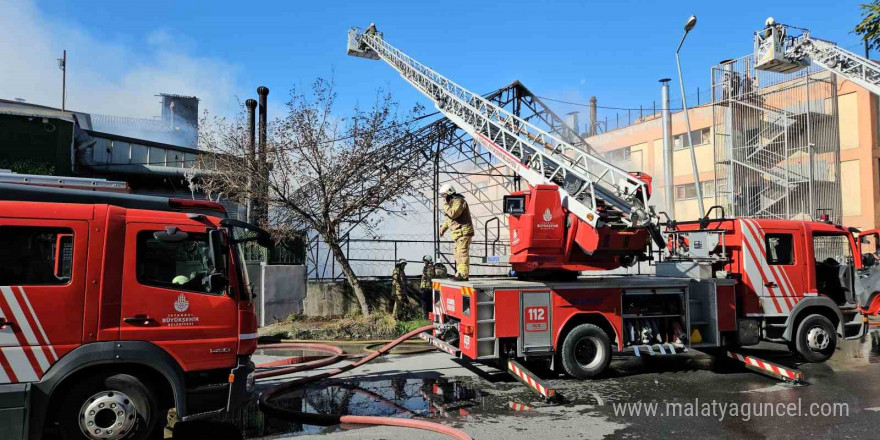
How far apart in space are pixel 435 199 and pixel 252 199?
664cm

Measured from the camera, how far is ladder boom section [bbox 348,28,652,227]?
921cm

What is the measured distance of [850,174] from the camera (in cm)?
2531

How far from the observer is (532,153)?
1499cm

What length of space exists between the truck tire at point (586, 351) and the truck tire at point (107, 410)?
17.8 feet

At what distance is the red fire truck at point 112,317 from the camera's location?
498cm

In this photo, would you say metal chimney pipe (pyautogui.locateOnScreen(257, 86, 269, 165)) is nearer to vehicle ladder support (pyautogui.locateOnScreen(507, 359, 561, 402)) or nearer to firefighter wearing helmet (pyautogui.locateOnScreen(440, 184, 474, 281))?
firefighter wearing helmet (pyautogui.locateOnScreen(440, 184, 474, 281))

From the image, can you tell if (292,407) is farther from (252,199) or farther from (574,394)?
(252,199)

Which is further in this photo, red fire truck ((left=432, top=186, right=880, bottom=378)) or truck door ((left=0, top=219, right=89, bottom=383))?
red fire truck ((left=432, top=186, right=880, bottom=378))

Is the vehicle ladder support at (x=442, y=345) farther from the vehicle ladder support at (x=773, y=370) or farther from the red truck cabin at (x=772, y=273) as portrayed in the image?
the vehicle ladder support at (x=773, y=370)

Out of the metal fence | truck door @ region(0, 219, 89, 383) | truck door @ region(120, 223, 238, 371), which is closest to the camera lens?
truck door @ region(0, 219, 89, 383)

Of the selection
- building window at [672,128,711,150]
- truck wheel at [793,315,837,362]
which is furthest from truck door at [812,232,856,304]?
building window at [672,128,711,150]

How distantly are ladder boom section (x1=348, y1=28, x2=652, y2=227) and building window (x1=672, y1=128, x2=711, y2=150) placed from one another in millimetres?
19007

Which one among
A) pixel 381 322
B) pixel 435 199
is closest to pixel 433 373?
pixel 381 322

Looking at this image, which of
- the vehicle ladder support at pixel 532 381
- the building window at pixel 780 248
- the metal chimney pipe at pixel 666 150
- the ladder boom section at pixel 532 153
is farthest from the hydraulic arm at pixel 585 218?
the metal chimney pipe at pixel 666 150
